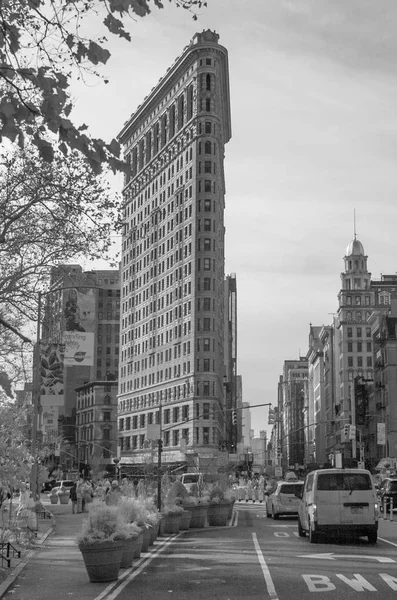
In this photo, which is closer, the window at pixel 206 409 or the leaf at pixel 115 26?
the leaf at pixel 115 26

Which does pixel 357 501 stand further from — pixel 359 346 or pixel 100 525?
pixel 359 346

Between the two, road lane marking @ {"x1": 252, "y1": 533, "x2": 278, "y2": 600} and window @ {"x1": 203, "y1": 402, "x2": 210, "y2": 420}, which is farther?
window @ {"x1": 203, "y1": 402, "x2": 210, "y2": 420}

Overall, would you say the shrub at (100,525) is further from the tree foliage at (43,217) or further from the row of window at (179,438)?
the row of window at (179,438)

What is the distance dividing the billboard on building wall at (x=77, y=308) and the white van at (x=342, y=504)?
8596 mm

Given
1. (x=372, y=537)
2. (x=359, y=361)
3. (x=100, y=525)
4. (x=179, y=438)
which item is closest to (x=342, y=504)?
(x=372, y=537)

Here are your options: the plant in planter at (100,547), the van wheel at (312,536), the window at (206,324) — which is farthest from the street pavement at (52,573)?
the window at (206,324)

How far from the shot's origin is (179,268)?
120 m

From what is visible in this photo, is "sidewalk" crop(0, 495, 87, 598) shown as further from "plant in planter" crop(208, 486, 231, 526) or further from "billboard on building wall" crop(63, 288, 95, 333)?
"billboard on building wall" crop(63, 288, 95, 333)

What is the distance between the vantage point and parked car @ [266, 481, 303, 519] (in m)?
37.4

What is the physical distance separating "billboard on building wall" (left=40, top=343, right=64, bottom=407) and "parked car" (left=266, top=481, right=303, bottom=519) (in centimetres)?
1037

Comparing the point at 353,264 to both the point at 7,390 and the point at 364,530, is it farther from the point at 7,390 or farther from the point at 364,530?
the point at 7,390

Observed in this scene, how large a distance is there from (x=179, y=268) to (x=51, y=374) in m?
88.2

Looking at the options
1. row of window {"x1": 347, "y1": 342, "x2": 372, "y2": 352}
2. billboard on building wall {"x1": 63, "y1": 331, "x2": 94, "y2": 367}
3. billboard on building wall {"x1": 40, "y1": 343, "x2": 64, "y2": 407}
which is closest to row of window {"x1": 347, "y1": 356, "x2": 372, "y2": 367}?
row of window {"x1": 347, "y1": 342, "x2": 372, "y2": 352}

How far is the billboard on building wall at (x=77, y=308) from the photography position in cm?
2579
